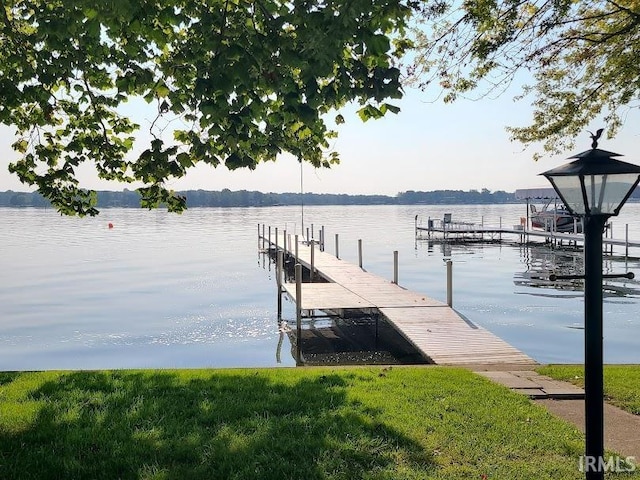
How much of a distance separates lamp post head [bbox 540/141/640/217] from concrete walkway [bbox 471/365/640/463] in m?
2.68

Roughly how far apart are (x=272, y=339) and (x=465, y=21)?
12.1m

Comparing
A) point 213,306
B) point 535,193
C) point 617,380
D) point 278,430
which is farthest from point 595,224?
point 535,193

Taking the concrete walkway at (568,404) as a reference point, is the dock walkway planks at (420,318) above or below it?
below

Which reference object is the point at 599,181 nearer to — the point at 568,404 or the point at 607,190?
the point at 607,190

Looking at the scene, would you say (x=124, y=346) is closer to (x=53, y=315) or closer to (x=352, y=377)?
(x=53, y=315)

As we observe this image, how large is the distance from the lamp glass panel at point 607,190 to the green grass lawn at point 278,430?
7.73 ft

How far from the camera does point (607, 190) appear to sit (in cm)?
416

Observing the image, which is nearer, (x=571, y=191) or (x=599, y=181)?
(x=599, y=181)

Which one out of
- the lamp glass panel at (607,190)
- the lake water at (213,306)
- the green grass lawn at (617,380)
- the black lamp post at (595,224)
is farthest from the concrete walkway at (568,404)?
the lake water at (213,306)

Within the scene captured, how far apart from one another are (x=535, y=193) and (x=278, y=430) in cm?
5118

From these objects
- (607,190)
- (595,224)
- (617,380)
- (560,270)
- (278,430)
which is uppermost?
(607,190)

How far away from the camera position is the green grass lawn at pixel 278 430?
5.18 meters

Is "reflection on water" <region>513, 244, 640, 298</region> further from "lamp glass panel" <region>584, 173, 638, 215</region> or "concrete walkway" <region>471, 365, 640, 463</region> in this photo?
"lamp glass panel" <region>584, 173, 638, 215</region>

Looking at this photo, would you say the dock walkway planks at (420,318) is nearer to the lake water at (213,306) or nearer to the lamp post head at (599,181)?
the lake water at (213,306)
